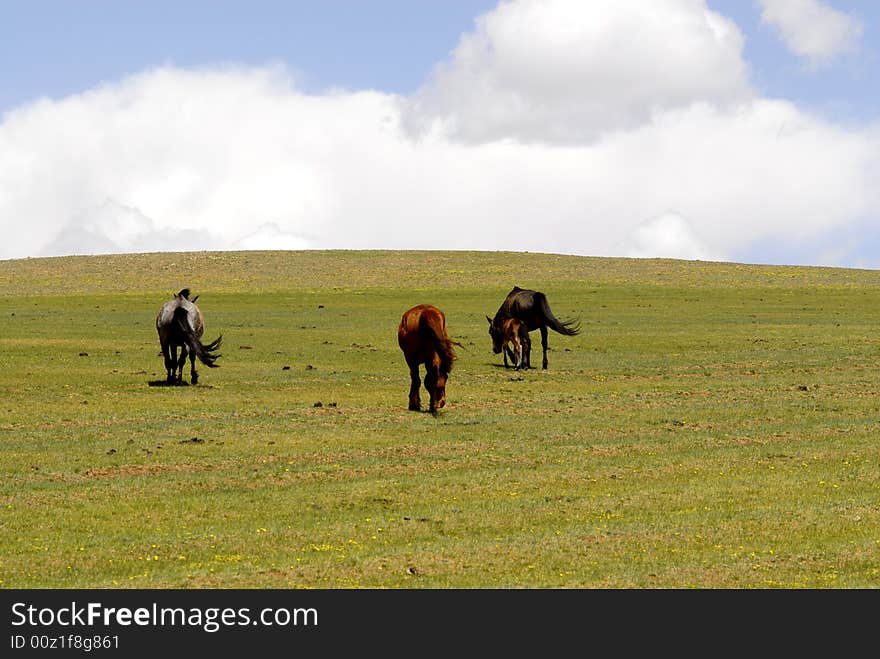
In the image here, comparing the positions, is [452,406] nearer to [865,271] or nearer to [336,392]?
[336,392]

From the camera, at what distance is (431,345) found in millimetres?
20438

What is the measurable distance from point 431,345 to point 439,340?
0.31 meters

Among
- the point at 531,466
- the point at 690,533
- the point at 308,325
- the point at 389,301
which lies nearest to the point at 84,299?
the point at 389,301

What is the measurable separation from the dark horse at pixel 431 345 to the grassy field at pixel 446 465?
686mm

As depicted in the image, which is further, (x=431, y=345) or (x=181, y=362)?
(x=181, y=362)

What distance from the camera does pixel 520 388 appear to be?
26078 millimetres

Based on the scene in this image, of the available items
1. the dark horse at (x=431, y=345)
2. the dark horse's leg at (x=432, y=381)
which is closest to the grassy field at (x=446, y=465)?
the dark horse's leg at (x=432, y=381)

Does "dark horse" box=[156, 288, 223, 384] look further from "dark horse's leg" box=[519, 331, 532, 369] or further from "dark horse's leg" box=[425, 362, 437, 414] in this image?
"dark horse's leg" box=[519, 331, 532, 369]

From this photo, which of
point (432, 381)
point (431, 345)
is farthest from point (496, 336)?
point (431, 345)

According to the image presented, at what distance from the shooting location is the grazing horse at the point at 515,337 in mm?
30203

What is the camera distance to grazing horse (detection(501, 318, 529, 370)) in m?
30.2

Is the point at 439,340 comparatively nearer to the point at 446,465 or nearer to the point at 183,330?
the point at 446,465

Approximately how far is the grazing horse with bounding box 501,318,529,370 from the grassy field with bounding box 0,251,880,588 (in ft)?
1.94
